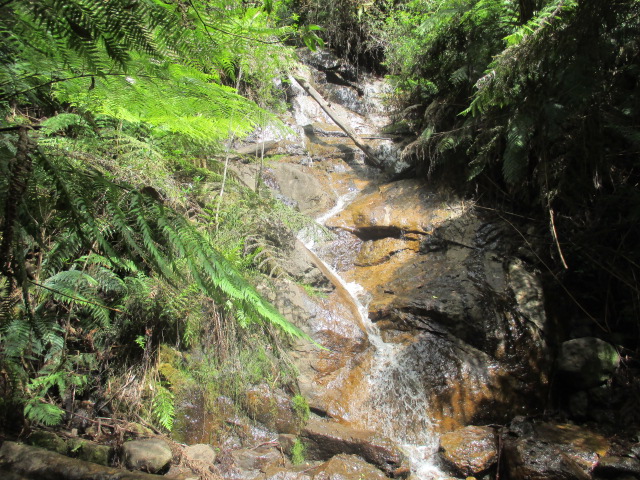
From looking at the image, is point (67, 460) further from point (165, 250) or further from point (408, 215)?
point (408, 215)

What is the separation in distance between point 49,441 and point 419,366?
3754 mm

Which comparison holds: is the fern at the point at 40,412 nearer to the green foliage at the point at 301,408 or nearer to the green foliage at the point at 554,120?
the green foliage at the point at 301,408

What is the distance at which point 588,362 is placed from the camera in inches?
164

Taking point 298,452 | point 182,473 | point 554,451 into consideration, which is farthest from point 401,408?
point 182,473

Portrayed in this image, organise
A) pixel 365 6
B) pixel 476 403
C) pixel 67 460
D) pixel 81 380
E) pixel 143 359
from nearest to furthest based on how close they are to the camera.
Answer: pixel 67 460, pixel 81 380, pixel 143 359, pixel 476 403, pixel 365 6

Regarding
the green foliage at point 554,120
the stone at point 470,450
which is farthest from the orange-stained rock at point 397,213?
the stone at point 470,450

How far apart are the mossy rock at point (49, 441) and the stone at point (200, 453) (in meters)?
0.94

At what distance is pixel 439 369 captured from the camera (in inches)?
177

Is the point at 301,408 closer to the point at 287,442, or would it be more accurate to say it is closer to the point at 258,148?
the point at 287,442

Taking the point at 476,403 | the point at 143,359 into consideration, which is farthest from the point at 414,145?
the point at 143,359

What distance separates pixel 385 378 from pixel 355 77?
9573 mm

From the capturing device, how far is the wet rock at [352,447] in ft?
12.0

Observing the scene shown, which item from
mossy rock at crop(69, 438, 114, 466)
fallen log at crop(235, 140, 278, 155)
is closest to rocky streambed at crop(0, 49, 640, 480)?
mossy rock at crop(69, 438, 114, 466)

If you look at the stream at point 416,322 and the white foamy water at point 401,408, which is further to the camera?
the stream at point 416,322
